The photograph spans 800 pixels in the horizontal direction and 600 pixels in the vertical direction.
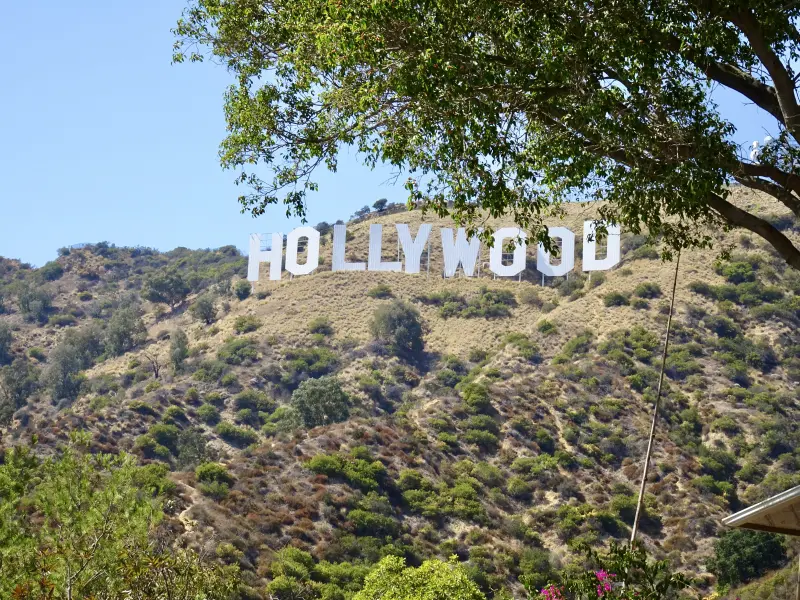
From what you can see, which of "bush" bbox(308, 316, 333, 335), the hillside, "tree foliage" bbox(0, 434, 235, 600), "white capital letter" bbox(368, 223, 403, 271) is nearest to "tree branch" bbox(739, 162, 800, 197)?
"tree foliage" bbox(0, 434, 235, 600)

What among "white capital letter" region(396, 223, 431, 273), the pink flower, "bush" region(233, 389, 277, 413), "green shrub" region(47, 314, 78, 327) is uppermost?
"white capital letter" region(396, 223, 431, 273)

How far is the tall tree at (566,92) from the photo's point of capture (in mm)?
10008

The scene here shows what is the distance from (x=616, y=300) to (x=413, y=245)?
40.0ft

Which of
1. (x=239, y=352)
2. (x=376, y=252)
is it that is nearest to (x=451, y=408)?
(x=376, y=252)

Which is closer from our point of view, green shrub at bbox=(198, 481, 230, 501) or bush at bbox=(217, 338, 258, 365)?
green shrub at bbox=(198, 481, 230, 501)

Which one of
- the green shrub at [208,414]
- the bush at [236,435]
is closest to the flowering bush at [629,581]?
the bush at [236,435]

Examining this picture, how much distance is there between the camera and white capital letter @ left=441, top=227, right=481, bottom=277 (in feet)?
194

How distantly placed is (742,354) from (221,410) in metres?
27.3

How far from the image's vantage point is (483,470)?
44.3 meters

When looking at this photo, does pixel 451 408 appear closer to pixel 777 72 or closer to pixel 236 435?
pixel 236 435

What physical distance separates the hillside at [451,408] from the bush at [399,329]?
1.96ft

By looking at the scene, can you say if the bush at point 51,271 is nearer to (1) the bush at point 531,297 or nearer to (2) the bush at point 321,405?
(2) the bush at point 321,405

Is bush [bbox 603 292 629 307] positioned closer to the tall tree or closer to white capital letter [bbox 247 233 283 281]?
white capital letter [bbox 247 233 283 281]

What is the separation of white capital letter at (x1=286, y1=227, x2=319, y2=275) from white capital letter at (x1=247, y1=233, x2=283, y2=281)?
0.85 meters
